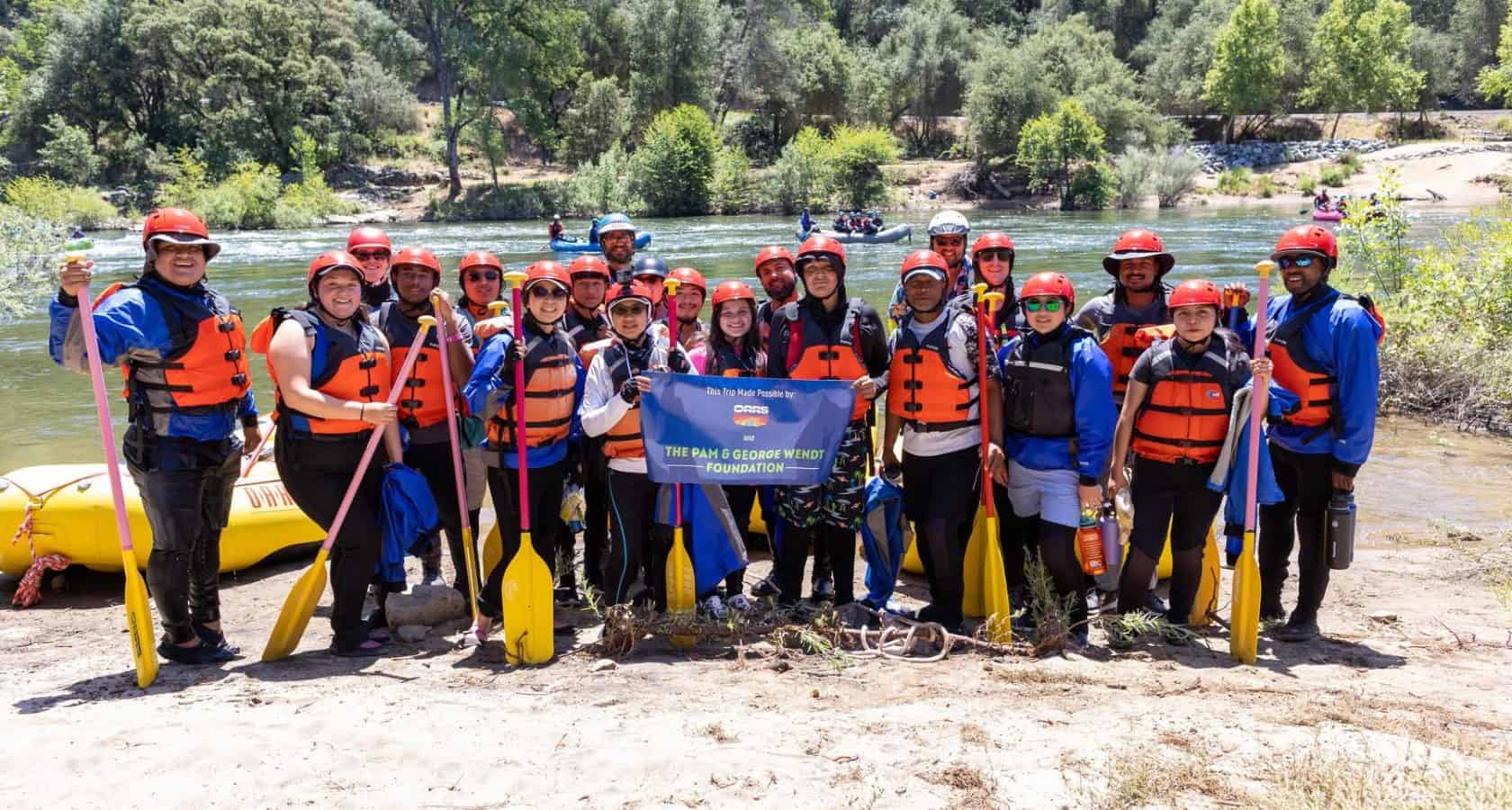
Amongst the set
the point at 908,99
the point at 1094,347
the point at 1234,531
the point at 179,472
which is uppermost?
the point at 908,99

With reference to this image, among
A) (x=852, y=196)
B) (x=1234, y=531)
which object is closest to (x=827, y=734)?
(x=1234, y=531)

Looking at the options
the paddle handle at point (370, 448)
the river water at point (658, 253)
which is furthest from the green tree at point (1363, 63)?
the paddle handle at point (370, 448)

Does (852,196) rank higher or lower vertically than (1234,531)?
higher

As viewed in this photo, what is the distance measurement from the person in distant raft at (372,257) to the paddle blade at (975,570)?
312cm

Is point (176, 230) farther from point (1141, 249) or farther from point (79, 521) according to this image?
point (1141, 249)

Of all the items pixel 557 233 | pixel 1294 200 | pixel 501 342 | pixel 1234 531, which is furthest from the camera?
pixel 1294 200

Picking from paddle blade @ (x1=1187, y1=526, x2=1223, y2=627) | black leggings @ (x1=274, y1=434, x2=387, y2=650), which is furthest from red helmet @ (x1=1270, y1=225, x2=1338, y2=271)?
black leggings @ (x1=274, y1=434, x2=387, y2=650)

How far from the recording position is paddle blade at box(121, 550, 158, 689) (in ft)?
13.0

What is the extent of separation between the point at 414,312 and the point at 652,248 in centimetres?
2590

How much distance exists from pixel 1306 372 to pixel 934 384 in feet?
5.16

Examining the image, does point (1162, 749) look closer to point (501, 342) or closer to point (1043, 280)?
point (1043, 280)

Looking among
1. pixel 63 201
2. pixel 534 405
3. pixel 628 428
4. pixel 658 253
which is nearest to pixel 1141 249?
pixel 628 428

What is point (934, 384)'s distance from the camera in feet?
14.4

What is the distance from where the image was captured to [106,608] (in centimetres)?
561
